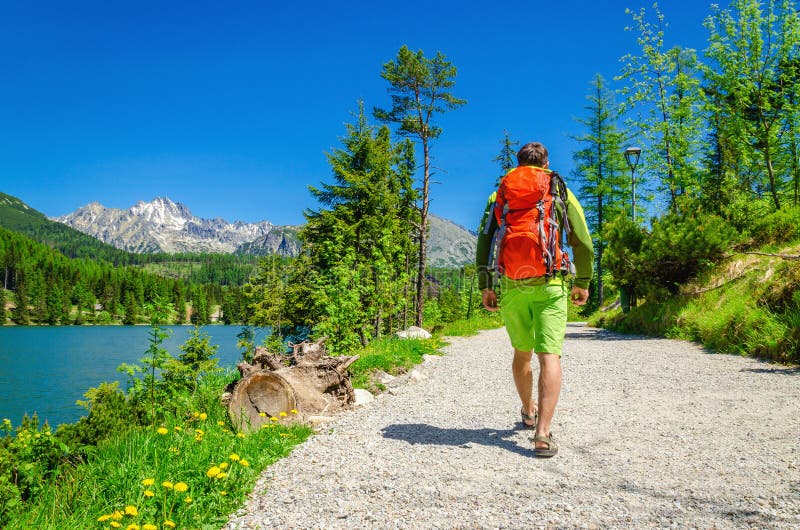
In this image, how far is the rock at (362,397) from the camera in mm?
5880

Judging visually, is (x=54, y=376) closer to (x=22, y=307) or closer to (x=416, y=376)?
(x=416, y=376)

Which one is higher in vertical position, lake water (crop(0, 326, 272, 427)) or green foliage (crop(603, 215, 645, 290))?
green foliage (crop(603, 215, 645, 290))

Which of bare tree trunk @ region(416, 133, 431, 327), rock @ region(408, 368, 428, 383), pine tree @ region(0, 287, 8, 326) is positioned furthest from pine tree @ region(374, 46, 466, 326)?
pine tree @ region(0, 287, 8, 326)

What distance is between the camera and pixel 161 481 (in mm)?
3154

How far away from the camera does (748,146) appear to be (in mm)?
15336

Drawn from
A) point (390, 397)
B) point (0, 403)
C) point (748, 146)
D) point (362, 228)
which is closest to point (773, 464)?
point (390, 397)

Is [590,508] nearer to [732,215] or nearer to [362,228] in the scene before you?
[732,215]

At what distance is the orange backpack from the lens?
3678 millimetres

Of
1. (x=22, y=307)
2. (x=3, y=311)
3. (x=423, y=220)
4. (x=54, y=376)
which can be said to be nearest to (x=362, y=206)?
(x=423, y=220)

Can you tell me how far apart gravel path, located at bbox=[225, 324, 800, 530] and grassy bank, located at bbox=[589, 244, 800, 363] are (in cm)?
180

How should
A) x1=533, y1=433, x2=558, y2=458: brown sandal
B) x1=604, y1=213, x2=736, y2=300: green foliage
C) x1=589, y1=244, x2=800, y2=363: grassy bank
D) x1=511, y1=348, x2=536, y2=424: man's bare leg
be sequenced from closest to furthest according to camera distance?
x1=533, y1=433, x2=558, y2=458: brown sandal
x1=511, y1=348, x2=536, y2=424: man's bare leg
x1=589, y1=244, x2=800, y2=363: grassy bank
x1=604, y1=213, x2=736, y2=300: green foliage

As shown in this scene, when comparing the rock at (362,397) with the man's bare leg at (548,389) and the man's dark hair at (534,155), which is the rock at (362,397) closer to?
the man's bare leg at (548,389)

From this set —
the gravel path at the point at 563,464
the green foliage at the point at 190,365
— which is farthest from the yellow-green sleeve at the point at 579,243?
the green foliage at the point at 190,365

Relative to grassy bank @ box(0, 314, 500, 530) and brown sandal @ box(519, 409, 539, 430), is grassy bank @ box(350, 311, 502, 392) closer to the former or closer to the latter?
grassy bank @ box(0, 314, 500, 530)
